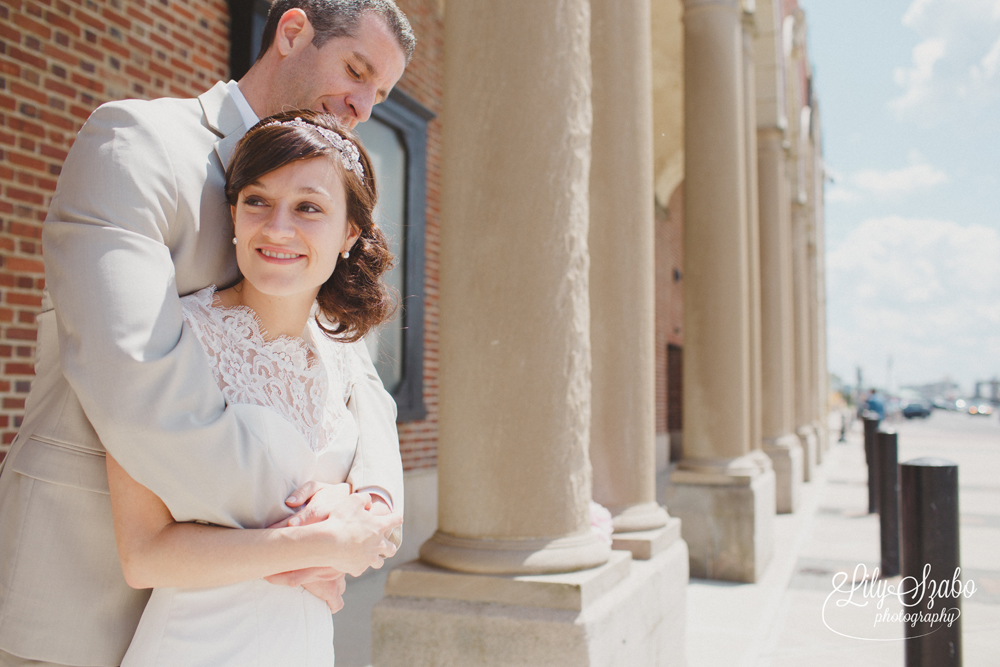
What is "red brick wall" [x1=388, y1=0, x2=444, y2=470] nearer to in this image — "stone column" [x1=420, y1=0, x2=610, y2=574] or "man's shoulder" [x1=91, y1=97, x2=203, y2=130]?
"stone column" [x1=420, y1=0, x2=610, y2=574]

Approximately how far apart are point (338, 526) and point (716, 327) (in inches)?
266

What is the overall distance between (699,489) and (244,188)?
6583 millimetres

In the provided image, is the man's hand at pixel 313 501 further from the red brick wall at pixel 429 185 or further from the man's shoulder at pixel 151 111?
the red brick wall at pixel 429 185

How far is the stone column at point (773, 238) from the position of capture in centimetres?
1107

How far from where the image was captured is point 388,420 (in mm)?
1605

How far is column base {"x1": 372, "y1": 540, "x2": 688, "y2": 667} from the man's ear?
7.07ft

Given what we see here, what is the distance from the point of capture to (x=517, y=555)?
119 inches

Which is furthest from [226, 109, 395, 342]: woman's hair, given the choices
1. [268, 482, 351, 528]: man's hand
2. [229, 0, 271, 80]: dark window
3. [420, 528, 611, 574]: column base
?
[229, 0, 271, 80]: dark window

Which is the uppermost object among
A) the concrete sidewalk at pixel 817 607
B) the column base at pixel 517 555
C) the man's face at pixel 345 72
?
the man's face at pixel 345 72

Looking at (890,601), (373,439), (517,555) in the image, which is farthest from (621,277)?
(890,601)

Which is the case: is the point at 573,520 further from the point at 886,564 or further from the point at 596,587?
the point at 886,564

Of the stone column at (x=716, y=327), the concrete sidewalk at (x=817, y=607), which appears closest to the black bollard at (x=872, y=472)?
the concrete sidewalk at (x=817, y=607)

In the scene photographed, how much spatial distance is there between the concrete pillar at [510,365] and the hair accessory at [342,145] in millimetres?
1684

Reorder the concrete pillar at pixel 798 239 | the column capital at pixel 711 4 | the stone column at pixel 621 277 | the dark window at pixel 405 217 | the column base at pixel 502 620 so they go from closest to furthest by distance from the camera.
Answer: the column base at pixel 502 620 < the stone column at pixel 621 277 < the dark window at pixel 405 217 < the column capital at pixel 711 4 < the concrete pillar at pixel 798 239
